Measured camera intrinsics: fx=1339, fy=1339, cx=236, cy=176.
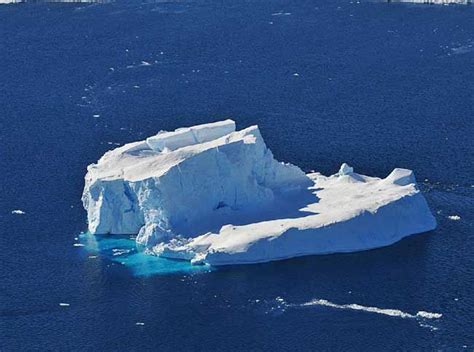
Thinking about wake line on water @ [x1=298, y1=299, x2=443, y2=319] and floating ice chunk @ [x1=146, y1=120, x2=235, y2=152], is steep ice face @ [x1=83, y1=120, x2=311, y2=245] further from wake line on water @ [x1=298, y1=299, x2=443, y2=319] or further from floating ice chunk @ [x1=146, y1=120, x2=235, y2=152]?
wake line on water @ [x1=298, y1=299, x2=443, y2=319]

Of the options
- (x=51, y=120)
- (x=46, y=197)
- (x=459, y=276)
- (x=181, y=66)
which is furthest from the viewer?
(x=181, y=66)

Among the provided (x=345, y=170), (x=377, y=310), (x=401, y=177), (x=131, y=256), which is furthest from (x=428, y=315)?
(x=131, y=256)

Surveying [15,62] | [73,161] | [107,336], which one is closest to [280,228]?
[107,336]

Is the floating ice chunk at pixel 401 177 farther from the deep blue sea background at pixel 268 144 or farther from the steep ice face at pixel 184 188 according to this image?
the steep ice face at pixel 184 188

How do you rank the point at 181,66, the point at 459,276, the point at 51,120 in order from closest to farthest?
the point at 459,276, the point at 51,120, the point at 181,66

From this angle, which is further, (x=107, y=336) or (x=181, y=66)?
(x=181, y=66)

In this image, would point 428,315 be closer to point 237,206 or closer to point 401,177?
point 401,177

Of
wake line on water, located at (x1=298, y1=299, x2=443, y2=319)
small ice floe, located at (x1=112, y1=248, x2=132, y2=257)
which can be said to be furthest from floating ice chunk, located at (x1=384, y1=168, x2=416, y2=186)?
small ice floe, located at (x1=112, y1=248, x2=132, y2=257)

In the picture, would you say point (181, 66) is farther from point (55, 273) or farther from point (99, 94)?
point (55, 273)
